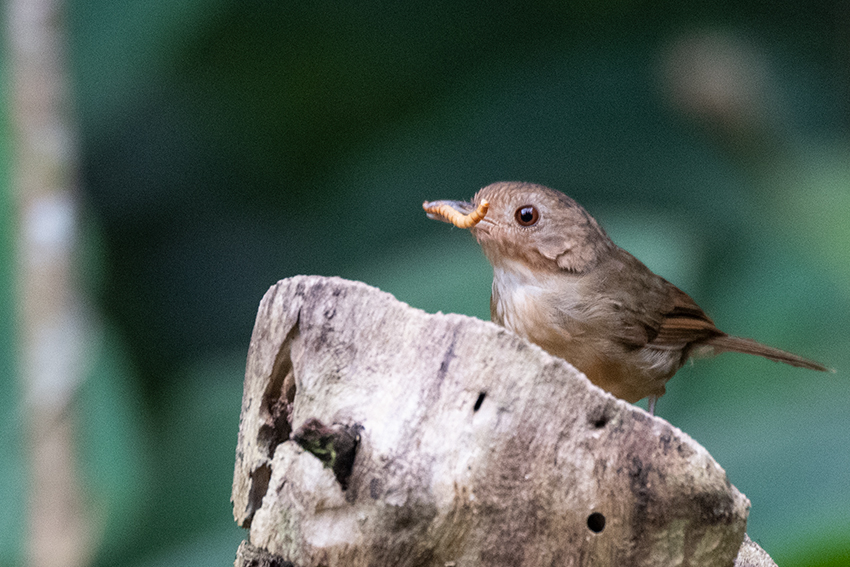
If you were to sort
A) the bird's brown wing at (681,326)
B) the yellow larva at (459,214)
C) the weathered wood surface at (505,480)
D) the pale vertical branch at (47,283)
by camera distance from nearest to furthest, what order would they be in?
the weathered wood surface at (505,480) < the yellow larva at (459,214) < the bird's brown wing at (681,326) < the pale vertical branch at (47,283)

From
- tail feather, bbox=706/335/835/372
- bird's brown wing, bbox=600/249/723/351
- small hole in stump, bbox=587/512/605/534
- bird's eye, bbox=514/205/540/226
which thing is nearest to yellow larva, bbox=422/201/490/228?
bird's eye, bbox=514/205/540/226

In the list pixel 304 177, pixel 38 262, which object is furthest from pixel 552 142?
pixel 38 262

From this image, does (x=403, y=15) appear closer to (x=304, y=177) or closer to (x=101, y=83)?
(x=304, y=177)

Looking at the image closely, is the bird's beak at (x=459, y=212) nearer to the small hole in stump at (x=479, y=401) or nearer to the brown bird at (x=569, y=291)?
the brown bird at (x=569, y=291)

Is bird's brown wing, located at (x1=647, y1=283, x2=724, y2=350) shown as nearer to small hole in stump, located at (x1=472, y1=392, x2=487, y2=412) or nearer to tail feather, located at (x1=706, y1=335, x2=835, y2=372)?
tail feather, located at (x1=706, y1=335, x2=835, y2=372)

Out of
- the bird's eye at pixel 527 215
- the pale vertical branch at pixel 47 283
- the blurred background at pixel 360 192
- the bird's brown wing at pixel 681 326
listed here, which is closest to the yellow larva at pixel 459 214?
the bird's eye at pixel 527 215
